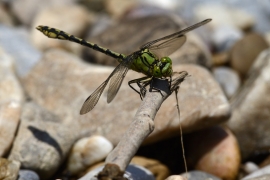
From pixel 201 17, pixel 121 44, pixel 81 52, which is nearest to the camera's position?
pixel 121 44

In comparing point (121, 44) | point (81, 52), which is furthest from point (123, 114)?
point (81, 52)

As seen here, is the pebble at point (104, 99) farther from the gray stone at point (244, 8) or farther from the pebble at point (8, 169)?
the gray stone at point (244, 8)

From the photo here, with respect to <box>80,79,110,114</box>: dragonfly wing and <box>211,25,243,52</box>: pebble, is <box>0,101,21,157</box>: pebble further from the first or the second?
<box>211,25,243,52</box>: pebble

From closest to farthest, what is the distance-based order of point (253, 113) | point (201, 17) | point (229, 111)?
1. point (229, 111)
2. point (253, 113)
3. point (201, 17)

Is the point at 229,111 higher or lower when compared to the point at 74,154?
higher

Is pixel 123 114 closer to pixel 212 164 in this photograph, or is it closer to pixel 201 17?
pixel 212 164

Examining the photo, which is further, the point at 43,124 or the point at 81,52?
the point at 81,52

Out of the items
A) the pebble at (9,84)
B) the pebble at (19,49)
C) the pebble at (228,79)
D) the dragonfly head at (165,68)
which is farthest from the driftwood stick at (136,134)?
the pebble at (19,49)

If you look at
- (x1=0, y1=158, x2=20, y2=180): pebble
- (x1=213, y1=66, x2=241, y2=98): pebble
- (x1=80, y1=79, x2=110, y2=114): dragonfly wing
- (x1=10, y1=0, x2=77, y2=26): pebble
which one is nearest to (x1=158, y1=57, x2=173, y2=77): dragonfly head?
(x1=80, y1=79, x2=110, y2=114): dragonfly wing
